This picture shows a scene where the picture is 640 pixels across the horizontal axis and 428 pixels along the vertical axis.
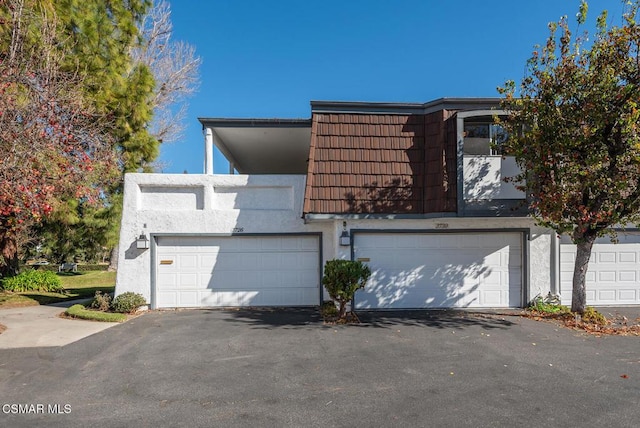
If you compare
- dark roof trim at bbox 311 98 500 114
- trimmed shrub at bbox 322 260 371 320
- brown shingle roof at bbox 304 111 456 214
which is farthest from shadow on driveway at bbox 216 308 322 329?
dark roof trim at bbox 311 98 500 114

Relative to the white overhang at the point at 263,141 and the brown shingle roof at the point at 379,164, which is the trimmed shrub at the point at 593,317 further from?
the white overhang at the point at 263,141

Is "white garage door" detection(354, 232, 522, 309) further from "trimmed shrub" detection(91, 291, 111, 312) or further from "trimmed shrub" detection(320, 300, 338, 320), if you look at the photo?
"trimmed shrub" detection(91, 291, 111, 312)

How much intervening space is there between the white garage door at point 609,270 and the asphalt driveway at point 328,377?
278 cm

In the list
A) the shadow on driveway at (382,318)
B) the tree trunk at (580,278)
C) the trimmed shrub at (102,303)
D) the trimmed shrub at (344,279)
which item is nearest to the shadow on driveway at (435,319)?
the shadow on driveway at (382,318)

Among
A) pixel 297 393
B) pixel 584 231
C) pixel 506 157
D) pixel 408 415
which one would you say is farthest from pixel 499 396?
pixel 506 157

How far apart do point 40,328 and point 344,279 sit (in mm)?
6805

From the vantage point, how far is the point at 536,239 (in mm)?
9297

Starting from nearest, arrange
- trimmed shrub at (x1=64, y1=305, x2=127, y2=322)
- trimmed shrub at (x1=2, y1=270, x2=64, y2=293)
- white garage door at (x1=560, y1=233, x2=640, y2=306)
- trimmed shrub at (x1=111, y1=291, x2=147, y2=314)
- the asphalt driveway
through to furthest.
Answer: the asphalt driveway → trimmed shrub at (x1=64, y1=305, x2=127, y2=322) → trimmed shrub at (x1=111, y1=291, x2=147, y2=314) → white garage door at (x1=560, y1=233, x2=640, y2=306) → trimmed shrub at (x1=2, y1=270, x2=64, y2=293)

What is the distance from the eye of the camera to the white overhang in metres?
10.5

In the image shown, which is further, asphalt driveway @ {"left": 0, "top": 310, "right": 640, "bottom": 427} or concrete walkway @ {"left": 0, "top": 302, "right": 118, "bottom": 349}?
concrete walkway @ {"left": 0, "top": 302, "right": 118, "bottom": 349}

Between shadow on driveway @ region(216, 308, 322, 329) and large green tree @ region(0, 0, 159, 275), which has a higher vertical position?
large green tree @ region(0, 0, 159, 275)

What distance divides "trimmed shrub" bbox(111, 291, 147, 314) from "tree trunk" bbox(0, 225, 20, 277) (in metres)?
5.56

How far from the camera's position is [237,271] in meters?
9.76

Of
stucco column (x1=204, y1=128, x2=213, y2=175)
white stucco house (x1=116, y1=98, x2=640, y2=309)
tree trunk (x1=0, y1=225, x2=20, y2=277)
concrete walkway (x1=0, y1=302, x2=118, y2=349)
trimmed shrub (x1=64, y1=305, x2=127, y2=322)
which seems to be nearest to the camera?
concrete walkway (x1=0, y1=302, x2=118, y2=349)
